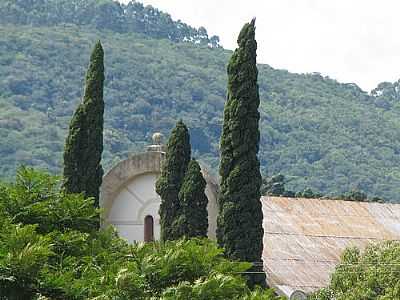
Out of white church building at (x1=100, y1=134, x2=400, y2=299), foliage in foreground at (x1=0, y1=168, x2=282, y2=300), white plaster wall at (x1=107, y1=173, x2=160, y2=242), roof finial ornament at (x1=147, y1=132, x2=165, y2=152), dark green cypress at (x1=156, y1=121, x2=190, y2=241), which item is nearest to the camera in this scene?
foliage in foreground at (x1=0, y1=168, x2=282, y2=300)

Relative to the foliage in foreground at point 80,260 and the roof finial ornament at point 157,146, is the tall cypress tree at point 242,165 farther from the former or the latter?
the foliage in foreground at point 80,260

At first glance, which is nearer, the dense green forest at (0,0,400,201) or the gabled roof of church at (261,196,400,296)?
the gabled roof of church at (261,196,400,296)

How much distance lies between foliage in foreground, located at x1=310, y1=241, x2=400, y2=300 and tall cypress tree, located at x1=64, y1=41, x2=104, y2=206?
6.94 meters

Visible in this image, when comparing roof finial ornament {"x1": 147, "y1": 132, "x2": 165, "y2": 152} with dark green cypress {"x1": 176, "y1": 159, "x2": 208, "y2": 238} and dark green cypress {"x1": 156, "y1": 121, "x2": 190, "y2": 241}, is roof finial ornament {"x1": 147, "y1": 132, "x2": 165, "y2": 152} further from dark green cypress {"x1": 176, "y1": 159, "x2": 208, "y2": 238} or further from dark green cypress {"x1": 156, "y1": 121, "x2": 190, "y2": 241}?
dark green cypress {"x1": 176, "y1": 159, "x2": 208, "y2": 238}

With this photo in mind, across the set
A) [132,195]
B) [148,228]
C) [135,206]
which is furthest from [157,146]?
[148,228]

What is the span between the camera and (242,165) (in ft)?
118

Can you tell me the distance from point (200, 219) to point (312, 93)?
141401 millimetres

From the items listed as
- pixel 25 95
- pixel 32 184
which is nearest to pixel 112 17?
pixel 25 95

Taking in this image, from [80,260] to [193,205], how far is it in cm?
1681

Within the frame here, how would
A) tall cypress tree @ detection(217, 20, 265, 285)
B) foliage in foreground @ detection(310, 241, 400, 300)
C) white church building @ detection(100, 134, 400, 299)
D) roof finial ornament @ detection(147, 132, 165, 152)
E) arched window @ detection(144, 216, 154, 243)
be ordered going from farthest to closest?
1. arched window @ detection(144, 216, 154, 243)
2. roof finial ornament @ detection(147, 132, 165, 152)
3. white church building @ detection(100, 134, 400, 299)
4. foliage in foreground @ detection(310, 241, 400, 300)
5. tall cypress tree @ detection(217, 20, 265, 285)

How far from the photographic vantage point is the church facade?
137 feet

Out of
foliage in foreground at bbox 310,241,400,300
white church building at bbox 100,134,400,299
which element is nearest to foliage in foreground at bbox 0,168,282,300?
foliage in foreground at bbox 310,241,400,300

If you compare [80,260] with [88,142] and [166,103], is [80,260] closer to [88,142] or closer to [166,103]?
[88,142]

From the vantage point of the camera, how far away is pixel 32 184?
855 inches
